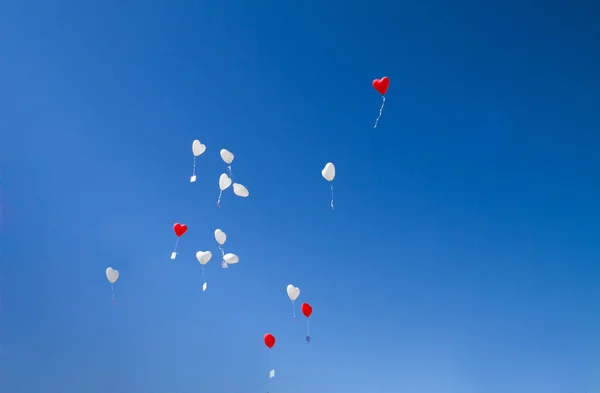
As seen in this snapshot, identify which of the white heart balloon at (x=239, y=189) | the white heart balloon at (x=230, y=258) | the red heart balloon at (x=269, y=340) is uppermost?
the white heart balloon at (x=239, y=189)

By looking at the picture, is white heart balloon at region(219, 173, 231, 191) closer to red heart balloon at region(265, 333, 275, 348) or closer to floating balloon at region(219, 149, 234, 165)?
floating balloon at region(219, 149, 234, 165)

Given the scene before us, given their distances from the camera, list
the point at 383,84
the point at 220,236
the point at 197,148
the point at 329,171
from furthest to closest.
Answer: the point at 220,236 < the point at 197,148 < the point at 329,171 < the point at 383,84

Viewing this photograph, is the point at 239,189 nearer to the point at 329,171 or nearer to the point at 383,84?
the point at 329,171

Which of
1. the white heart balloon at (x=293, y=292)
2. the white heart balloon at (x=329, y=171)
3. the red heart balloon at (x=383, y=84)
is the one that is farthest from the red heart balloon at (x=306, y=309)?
the red heart balloon at (x=383, y=84)

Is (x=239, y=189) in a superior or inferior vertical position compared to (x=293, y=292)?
superior

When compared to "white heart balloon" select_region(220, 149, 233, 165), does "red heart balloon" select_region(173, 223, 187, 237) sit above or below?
below

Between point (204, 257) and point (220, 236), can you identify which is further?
point (220, 236)

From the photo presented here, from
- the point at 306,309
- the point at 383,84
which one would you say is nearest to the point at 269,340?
the point at 306,309

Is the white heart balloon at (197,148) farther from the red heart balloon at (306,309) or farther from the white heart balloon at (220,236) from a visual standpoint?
the red heart balloon at (306,309)

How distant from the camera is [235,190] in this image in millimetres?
11156

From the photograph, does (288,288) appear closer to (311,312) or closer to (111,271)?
(311,312)

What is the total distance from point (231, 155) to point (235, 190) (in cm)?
79

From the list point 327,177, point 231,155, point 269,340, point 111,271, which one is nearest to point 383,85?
point 327,177

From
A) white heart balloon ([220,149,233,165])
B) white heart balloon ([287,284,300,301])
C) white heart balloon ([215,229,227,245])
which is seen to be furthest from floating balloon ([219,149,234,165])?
white heart balloon ([287,284,300,301])
